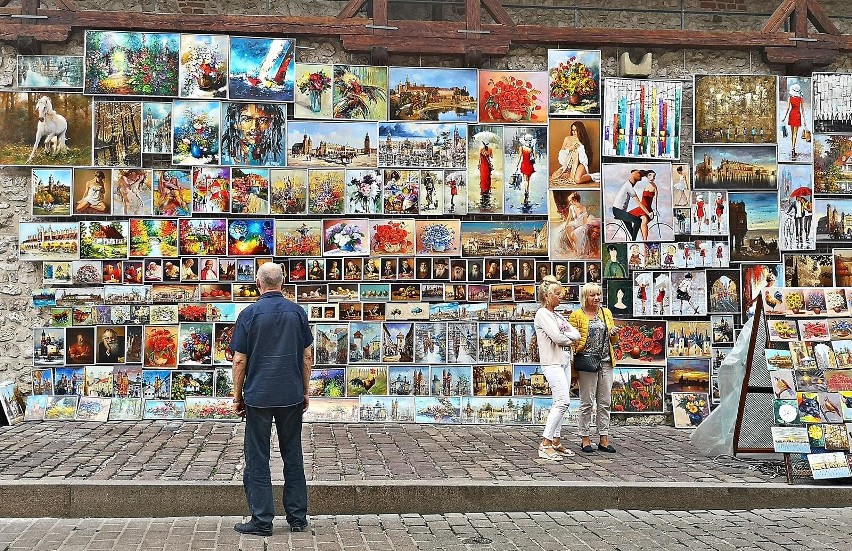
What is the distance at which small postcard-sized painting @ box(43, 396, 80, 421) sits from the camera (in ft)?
35.1

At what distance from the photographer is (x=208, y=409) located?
10.8 meters

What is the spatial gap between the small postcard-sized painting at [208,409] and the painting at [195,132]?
8.52 ft

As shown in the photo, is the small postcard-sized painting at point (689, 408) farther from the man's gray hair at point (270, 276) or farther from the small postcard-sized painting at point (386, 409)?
the man's gray hair at point (270, 276)

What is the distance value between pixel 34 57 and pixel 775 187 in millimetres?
8354

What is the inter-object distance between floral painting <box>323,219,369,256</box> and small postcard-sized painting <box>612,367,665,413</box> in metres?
3.18

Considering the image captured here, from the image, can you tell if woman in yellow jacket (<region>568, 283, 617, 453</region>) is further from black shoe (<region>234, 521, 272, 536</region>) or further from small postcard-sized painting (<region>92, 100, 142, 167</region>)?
small postcard-sized painting (<region>92, 100, 142, 167</region>)

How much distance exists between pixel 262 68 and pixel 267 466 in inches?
222

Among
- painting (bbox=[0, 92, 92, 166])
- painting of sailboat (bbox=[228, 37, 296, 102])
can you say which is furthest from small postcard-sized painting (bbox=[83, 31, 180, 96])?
painting of sailboat (bbox=[228, 37, 296, 102])

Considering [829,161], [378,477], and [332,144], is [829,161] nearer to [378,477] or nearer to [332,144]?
[332,144]

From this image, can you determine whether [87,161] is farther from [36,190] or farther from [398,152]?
[398,152]

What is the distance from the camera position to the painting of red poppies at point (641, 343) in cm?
1126

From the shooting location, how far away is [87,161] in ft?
35.8

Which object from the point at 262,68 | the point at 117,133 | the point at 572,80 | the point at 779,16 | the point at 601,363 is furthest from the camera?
the point at 779,16

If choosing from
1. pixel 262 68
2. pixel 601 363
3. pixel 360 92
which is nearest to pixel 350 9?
pixel 360 92
